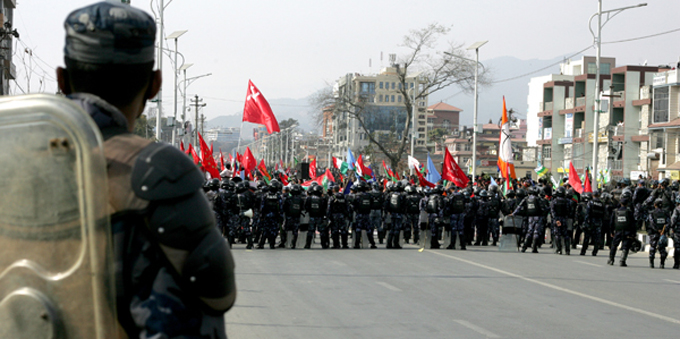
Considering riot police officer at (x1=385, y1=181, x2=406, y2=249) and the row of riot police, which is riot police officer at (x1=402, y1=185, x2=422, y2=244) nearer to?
the row of riot police

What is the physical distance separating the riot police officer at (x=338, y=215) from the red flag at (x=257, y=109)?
2.87 m

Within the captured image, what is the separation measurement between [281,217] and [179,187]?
1865 centimetres

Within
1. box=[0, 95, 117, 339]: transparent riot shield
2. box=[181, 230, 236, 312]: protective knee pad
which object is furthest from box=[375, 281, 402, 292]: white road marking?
box=[0, 95, 117, 339]: transparent riot shield

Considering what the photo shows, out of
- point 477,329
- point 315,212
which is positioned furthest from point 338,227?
point 477,329

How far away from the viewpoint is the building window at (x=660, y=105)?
53.1m

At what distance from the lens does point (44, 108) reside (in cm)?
189

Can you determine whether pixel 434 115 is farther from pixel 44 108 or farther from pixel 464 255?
pixel 44 108

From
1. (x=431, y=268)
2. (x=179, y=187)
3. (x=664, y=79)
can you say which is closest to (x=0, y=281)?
(x=179, y=187)

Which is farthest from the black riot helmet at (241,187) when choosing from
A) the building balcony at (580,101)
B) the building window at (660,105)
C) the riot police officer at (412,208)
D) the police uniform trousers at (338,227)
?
the building balcony at (580,101)

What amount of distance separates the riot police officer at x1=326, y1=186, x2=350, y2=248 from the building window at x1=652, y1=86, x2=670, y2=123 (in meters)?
39.5

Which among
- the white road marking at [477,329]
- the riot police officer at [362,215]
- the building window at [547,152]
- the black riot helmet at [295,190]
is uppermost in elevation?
the building window at [547,152]

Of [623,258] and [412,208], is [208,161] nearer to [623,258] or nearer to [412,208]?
[412,208]

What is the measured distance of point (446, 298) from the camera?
11000 mm

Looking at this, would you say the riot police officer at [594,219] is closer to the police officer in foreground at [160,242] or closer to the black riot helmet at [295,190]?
the black riot helmet at [295,190]
